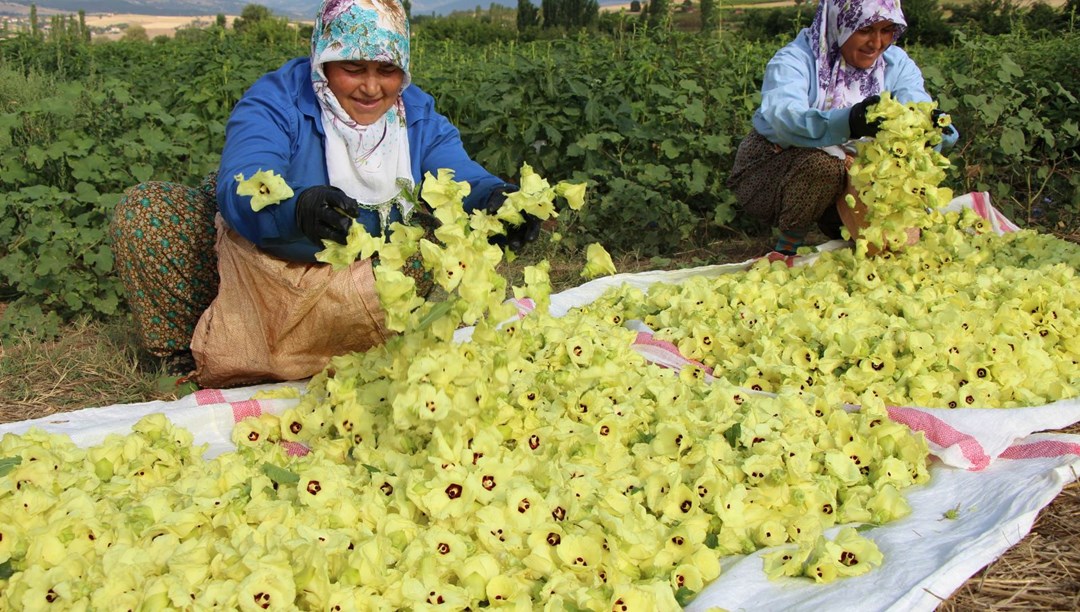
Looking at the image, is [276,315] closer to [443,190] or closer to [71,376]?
[71,376]

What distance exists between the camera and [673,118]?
527cm

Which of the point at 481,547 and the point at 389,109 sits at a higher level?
the point at 389,109

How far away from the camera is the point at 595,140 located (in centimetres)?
490

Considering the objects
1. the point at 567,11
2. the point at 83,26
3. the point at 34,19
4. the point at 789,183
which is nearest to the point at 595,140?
the point at 789,183

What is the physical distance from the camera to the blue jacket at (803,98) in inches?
147

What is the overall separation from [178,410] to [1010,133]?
14.1 ft

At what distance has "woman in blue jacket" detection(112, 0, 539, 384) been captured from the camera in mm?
2719

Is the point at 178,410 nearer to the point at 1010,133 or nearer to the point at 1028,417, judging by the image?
the point at 1028,417

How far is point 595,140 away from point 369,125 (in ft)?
6.92

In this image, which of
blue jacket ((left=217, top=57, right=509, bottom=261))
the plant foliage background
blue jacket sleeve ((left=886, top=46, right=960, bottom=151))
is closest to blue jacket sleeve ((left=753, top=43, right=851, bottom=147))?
blue jacket sleeve ((left=886, top=46, right=960, bottom=151))

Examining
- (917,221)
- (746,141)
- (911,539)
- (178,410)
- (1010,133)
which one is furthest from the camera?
(1010,133)

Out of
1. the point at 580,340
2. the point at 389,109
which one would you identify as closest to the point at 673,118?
the point at 389,109

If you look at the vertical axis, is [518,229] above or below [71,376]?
above

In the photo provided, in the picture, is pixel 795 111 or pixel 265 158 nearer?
pixel 265 158
